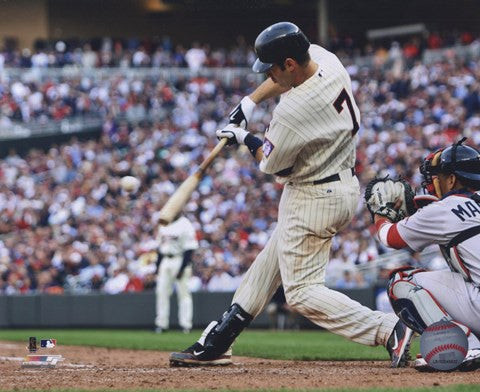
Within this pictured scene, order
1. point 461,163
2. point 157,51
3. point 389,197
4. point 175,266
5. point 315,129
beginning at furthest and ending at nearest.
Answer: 1. point 157,51
2. point 175,266
3. point 389,197
4. point 315,129
5. point 461,163

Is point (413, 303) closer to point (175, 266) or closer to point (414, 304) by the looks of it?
point (414, 304)

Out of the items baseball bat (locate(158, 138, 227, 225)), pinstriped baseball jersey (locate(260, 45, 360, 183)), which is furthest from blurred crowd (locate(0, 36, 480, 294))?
pinstriped baseball jersey (locate(260, 45, 360, 183))

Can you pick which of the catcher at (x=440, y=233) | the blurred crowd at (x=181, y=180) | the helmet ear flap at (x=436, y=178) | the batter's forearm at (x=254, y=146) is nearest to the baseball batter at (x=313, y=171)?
the batter's forearm at (x=254, y=146)

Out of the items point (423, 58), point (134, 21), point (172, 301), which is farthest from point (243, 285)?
point (134, 21)

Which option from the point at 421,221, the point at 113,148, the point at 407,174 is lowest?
the point at 421,221

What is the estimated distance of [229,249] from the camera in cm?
1912

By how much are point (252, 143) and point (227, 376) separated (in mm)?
1530

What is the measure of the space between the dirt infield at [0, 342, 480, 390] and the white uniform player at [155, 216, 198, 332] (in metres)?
6.72

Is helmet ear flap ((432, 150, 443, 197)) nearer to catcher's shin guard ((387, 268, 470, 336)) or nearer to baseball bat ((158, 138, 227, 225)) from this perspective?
catcher's shin guard ((387, 268, 470, 336))

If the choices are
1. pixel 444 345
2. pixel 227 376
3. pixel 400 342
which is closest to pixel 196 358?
pixel 227 376

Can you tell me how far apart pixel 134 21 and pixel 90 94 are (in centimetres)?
646

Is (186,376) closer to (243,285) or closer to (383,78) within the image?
(243,285)

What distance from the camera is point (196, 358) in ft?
23.2

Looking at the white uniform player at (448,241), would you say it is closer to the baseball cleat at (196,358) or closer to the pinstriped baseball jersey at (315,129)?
the pinstriped baseball jersey at (315,129)
